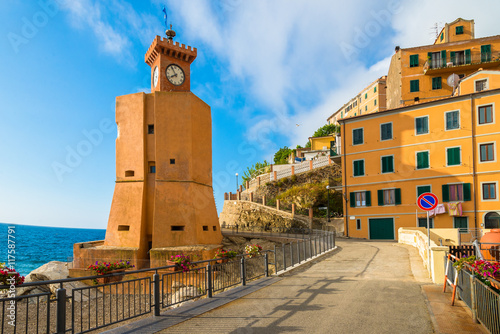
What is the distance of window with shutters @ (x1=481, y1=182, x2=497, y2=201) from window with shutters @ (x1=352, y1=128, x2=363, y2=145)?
11142 mm

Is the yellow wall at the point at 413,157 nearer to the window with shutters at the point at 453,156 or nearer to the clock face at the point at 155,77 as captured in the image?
the window with shutters at the point at 453,156

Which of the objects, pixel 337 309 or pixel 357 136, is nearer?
pixel 337 309

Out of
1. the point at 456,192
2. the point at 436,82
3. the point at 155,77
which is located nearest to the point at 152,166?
the point at 155,77

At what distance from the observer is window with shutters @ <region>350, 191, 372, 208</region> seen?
3334 centimetres

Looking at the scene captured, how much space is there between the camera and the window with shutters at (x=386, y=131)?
32.8 m

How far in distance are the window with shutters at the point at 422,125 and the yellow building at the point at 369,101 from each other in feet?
94.6

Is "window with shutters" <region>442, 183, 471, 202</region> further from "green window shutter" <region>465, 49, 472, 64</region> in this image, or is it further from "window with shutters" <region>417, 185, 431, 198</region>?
"green window shutter" <region>465, 49, 472, 64</region>

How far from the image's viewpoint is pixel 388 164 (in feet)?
107

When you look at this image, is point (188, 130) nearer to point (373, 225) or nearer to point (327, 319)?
point (373, 225)

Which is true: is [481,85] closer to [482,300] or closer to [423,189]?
[423,189]

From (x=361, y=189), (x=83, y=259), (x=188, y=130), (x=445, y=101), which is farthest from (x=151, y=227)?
(x=445, y=101)

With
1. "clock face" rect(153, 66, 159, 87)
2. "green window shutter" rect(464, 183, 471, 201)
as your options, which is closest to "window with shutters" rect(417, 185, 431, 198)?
"green window shutter" rect(464, 183, 471, 201)

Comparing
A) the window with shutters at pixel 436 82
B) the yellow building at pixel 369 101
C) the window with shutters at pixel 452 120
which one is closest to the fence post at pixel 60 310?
the window with shutters at pixel 452 120

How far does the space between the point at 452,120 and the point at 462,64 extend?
12.1 metres
